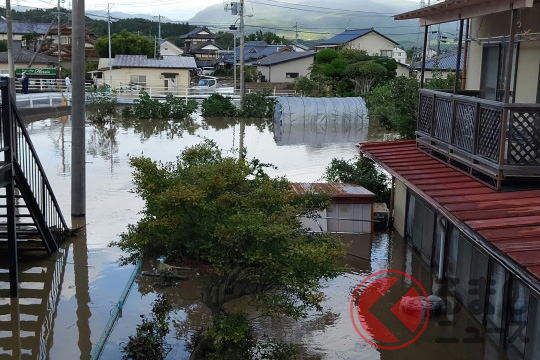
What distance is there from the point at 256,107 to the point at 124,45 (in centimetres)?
3026

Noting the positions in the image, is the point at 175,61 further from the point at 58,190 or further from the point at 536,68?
the point at 536,68

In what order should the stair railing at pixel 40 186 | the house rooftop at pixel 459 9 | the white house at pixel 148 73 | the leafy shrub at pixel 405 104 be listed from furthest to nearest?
the white house at pixel 148 73 < the leafy shrub at pixel 405 104 < the stair railing at pixel 40 186 < the house rooftop at pixel 459 9

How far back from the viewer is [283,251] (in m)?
Result: 6.70

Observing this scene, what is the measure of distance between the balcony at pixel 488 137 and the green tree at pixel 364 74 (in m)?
36.7

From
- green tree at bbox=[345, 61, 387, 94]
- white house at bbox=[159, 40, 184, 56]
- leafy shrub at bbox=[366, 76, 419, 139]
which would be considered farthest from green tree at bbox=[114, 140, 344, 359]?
white house at bbox=[159, 40, 184, 56]

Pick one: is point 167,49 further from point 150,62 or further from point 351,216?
point 351,216

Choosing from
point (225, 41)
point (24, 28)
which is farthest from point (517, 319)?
point (225, 41)

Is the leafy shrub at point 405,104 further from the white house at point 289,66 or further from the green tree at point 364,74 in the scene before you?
the white house at point 289,66

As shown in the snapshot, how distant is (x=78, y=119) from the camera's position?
16.1 meters

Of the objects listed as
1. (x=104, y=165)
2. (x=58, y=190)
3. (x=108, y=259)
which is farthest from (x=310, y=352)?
(x=104, y=165)

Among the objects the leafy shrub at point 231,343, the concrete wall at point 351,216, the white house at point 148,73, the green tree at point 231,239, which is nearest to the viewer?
the green tree at point 231,239

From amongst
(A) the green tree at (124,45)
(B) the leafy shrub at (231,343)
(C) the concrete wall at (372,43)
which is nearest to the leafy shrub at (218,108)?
(A) the green tree at (124,45)

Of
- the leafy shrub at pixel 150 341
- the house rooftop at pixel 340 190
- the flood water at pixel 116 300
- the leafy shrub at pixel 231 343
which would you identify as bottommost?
the flood water at pixel 116 300

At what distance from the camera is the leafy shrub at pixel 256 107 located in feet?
136
